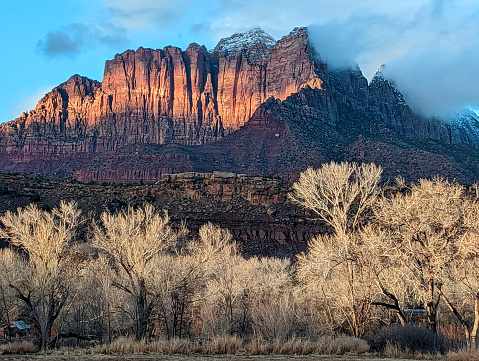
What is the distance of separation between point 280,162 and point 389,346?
284 feet

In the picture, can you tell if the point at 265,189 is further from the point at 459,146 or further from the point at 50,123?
the point at 50,123

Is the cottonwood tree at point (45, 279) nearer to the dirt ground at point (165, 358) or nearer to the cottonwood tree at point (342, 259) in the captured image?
the dirt ground at point (165, 358)

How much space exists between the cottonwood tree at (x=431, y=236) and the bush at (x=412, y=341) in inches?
67.8

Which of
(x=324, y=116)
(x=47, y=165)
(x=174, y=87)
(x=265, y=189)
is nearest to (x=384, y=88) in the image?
(x=324, y=116)

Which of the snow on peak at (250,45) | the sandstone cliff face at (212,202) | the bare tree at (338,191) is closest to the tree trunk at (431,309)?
the bare tree at (338,191)

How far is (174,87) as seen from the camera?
178 m

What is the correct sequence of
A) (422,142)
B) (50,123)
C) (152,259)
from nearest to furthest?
(152,259), (422,142), (50,123)

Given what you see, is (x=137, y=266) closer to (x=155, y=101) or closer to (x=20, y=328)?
(x=20, y=328)

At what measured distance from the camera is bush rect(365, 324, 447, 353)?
21.3m

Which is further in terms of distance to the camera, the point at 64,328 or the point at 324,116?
the point at 324,116

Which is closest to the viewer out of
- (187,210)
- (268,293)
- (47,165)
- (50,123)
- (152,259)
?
(152,259)

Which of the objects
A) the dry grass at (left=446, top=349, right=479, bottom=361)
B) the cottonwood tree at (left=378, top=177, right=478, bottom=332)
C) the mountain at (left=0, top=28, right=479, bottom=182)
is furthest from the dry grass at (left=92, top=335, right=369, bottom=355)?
the mountain at (left=0, top=28, right=479, bottom=182)

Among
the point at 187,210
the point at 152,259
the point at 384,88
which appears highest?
the point at 384,88

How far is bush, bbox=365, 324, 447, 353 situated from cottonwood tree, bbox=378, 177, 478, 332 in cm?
172
